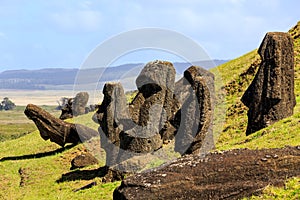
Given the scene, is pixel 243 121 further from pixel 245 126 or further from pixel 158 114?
pixel 158 114

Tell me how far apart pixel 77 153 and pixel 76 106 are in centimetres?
2744

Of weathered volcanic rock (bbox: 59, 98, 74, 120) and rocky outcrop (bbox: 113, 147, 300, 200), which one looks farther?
weathered volcanic rock (bbox: 59, 98, 74, 120)

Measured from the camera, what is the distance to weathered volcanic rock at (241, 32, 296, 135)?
26352 millimetres

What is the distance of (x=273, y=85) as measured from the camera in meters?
26.3

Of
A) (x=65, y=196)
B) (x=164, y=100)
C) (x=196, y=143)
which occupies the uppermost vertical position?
(x=164, y=100)

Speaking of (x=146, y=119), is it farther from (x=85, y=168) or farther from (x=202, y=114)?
(x=85, y=168)

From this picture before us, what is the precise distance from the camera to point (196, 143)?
942 inches

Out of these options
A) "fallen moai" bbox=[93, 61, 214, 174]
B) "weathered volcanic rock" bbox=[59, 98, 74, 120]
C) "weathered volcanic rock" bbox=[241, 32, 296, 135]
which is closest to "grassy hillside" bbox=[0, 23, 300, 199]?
"weathered volcanic rock" bbox=[241, 32, 296, 135]

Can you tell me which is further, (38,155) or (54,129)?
(38,155)

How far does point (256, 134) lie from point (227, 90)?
1791 centimetres

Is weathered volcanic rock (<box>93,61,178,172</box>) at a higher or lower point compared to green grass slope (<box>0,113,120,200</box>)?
higher

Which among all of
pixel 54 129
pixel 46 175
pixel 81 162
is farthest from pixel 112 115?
pixel 54 129

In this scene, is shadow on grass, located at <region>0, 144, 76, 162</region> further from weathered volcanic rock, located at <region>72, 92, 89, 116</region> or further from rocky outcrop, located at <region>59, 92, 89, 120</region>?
weathered volcanic rock, located at <region>72, 92, 89, 116</region>

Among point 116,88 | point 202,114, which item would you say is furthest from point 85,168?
point 202,114
